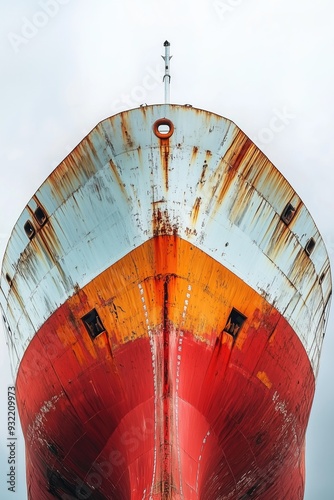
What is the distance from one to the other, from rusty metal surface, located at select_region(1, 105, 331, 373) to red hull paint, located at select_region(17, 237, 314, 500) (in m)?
0.29

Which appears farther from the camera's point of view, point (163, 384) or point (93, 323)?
point (93, 323)

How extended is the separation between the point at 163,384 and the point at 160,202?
2.57 meters

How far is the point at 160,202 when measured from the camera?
12008 millimetres

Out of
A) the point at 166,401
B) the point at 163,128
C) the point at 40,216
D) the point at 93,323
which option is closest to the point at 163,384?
the point at 166,401

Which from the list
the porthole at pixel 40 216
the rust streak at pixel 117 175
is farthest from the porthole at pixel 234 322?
the porthole at pixel 40 216

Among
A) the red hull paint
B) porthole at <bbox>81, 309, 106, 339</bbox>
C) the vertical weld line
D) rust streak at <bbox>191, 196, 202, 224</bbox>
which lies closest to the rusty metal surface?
A: rust streak at <bbox>191, 196, 202, 224</bbox>

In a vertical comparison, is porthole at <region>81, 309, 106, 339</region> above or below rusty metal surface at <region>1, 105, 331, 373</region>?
below

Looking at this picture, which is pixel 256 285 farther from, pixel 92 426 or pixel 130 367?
pixel 92 426

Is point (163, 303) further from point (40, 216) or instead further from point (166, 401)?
point (40, 216)

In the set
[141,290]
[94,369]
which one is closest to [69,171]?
[141,290]

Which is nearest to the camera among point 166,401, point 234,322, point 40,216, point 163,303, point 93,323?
point 166,401

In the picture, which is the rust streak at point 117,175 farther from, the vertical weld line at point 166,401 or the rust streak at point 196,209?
the vertical weld line at point 166,401

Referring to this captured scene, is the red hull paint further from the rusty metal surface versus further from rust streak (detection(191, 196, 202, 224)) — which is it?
rust streak (detection(191, 196, 202, 224))

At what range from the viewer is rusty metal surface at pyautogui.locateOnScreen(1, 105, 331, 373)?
12023mm
